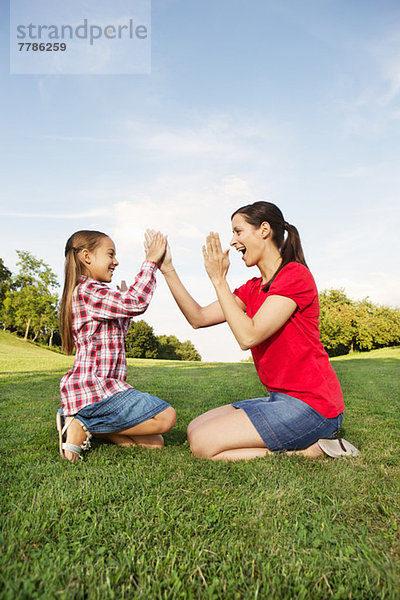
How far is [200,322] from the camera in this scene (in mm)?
4195

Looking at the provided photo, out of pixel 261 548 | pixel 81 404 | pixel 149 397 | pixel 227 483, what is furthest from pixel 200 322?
pixel 261 548

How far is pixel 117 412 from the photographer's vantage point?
10.7 ft

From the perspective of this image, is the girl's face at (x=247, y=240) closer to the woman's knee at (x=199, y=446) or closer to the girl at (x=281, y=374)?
the girl at (x=281, y=374)

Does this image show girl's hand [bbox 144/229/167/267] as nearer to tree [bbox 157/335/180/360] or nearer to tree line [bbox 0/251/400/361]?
tree line [bbox 0/251/400/361]

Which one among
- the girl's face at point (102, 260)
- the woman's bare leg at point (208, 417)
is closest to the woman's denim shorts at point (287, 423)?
the woman's bare leg at point (208, 417)

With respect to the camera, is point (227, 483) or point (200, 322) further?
point (200, 322)

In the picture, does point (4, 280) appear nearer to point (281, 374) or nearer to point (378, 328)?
point (378, 328)

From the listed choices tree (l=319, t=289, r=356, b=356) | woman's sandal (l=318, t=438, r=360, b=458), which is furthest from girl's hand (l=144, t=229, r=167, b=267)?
tree (l=319, t=289, r=356, b=356)

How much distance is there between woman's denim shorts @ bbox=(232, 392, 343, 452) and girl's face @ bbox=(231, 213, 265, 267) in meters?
1.29

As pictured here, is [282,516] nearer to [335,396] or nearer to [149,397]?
[335,396]

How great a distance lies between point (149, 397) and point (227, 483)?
1087 mm

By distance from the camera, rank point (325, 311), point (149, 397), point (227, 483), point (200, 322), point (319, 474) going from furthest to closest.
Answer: point (325, 311) → point (200, 322) → point (149, 397) → point (319, 474) → point (227, 483)

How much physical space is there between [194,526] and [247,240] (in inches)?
93.4

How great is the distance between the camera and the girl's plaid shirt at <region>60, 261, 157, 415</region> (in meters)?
3.26
